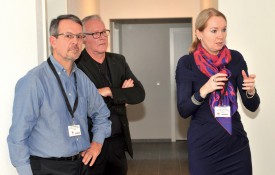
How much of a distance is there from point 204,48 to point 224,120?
48cm

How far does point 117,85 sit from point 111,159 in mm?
560

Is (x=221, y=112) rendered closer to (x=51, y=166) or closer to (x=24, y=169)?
(x=51, y=166)

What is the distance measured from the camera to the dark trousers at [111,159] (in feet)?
9.30

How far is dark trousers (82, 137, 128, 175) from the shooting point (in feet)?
9.30

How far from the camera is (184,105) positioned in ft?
8.07

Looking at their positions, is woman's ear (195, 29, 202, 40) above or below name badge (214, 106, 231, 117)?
above

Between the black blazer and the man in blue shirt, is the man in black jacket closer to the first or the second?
the black blazer

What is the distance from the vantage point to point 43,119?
7.05 ft

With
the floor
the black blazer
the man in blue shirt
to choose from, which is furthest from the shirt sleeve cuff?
the floor

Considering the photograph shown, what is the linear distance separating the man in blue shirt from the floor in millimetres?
3921

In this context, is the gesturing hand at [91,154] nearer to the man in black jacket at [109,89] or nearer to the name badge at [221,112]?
the man in black jacket at [109,89]

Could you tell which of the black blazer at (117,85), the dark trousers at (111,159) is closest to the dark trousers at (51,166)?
the dark trousers at (111,159)

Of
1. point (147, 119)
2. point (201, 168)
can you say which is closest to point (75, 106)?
point (201, 168)

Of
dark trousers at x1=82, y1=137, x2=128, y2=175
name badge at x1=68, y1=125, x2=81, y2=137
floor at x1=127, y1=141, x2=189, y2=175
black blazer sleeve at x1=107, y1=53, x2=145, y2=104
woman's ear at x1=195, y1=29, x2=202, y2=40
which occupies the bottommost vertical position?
floor at x1=127, y1=141, x2=189, y2=175
